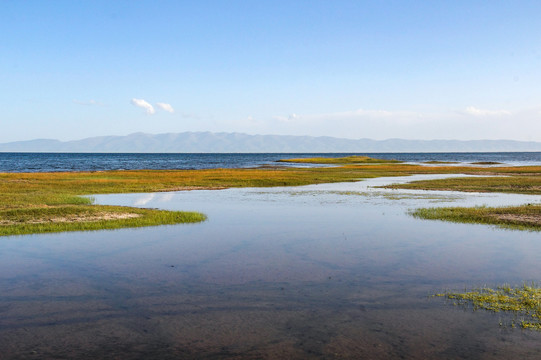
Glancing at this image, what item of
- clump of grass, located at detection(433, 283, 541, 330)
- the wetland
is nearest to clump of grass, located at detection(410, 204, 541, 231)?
the wetland

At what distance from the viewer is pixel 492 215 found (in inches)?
1067

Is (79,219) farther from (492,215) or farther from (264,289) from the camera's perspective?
(492,215)

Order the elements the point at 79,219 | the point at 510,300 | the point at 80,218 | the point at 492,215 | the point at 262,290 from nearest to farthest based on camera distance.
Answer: the point at 510,300 < the point at 262,290 < the point at 79,219 < the point at 80,218 < the point at 492,215

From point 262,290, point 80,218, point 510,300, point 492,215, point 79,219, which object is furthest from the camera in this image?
point 492,215

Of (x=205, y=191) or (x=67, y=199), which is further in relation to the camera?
(x=205, y=191)

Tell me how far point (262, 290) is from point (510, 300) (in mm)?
6783

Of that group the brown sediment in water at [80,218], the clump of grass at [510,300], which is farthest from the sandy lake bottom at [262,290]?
the brown sediment in water at [80,218]

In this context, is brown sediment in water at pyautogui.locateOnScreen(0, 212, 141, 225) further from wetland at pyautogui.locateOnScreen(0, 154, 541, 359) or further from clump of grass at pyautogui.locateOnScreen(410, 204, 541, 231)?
clump of grass at pyautogui.locateOnScreen(410, 204, 541, 231)

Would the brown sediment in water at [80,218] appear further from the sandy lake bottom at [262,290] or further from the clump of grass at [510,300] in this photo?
the clump of grass at [510,300]

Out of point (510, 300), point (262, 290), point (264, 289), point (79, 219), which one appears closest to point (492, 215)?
point (510, 300)

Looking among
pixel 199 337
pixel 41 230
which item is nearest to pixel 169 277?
pixel 199 337

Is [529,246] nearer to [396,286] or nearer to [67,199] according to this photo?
[396,286]

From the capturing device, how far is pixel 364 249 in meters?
19.0

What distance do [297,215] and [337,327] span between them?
18777 millimetres
